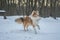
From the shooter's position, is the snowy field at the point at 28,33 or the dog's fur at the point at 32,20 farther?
the dog's fur at the point at 32,20

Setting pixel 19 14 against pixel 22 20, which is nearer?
pixel 22 20

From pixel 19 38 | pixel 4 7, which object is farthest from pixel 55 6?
pixel 19 38

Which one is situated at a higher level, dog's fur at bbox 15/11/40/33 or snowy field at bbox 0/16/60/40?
dog's fur at bbox 15/11/40/33

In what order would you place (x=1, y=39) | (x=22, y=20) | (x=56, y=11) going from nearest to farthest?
(x=1, y=39) → (x=22, y=20) → (x=56, y=11)

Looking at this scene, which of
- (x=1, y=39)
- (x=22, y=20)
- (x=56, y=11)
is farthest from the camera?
(x=56, y=11)

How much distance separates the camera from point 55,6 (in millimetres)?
15734

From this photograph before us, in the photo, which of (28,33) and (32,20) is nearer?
(28,33)

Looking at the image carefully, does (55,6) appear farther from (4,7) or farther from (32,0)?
(4,7)

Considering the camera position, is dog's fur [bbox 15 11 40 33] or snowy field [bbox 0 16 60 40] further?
dog's fur [bbox 15 11 40 33]

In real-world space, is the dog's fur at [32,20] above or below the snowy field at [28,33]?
above

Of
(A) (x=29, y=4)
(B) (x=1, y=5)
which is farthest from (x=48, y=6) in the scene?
(B) (x=1, y=5)

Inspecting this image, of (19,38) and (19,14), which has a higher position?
(19,38)

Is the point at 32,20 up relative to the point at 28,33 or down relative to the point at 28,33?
up

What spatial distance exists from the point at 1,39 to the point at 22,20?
2090 mm
